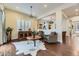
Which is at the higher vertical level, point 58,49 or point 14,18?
point 14,18

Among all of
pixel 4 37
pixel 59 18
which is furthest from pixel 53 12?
pixel 4 37

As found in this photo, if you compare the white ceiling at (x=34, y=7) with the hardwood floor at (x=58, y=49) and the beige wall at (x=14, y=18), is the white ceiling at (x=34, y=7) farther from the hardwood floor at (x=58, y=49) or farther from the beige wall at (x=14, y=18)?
the hardwood floor at (x=58, y=49)

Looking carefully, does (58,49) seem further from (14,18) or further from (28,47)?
(14,18)

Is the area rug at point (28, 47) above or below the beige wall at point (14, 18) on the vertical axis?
below

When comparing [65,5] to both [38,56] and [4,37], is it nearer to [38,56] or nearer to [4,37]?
[38,56]

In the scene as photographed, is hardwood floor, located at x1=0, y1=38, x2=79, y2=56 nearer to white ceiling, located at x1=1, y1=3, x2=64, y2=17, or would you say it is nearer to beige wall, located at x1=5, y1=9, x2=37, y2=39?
beige wall, located at x1=5, y1=9, x2=37, y2=39

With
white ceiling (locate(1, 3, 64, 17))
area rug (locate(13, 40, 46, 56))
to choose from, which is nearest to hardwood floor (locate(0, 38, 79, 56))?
area rug (locate(13, 40, 46, 56))

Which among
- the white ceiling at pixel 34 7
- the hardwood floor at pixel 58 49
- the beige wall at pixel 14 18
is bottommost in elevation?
the hardwood floor at pixel 58 49

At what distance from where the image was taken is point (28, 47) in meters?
2.86

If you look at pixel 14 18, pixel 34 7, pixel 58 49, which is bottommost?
pixel 58 49

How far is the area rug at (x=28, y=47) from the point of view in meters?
2.83

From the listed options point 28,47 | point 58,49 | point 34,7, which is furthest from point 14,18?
point 58,49

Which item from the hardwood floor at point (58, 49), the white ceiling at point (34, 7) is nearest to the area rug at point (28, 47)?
the hardwood floor at point (58, 49)

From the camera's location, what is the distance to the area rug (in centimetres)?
283
